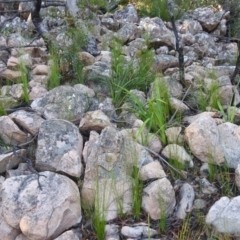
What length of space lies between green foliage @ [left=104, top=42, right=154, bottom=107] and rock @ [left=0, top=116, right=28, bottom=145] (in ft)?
2.03

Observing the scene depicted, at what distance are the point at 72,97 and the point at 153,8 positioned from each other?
2.19 metres

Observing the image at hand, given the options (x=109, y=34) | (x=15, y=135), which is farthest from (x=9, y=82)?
(x=109, y=34)

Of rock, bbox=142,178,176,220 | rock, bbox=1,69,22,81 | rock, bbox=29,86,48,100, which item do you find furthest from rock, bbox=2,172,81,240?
rock, bbox=1,69,22,81

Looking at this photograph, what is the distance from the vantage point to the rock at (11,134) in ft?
8.96

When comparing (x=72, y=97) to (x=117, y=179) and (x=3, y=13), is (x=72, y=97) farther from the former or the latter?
(x=3, y=13)

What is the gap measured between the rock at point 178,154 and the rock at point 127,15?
2.17m

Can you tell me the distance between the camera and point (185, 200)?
8.02 feet

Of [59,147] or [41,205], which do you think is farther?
[59,147]

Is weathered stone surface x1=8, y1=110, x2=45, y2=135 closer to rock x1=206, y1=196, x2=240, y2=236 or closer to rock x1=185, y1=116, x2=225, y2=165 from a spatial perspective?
rock x1=185, y1=116, x2=225, y2=165

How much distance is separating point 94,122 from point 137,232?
2.22 ft

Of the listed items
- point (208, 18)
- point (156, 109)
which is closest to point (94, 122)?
point (156, 109)

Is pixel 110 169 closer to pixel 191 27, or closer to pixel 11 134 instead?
pixel 11 134

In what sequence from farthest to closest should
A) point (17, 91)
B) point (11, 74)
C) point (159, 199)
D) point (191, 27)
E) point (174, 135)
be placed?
point (191, 27)
point (11, 74)
point (17, 91)
point (174, 135)
point (159, 199)

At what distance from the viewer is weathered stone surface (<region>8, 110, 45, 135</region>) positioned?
108 inches
